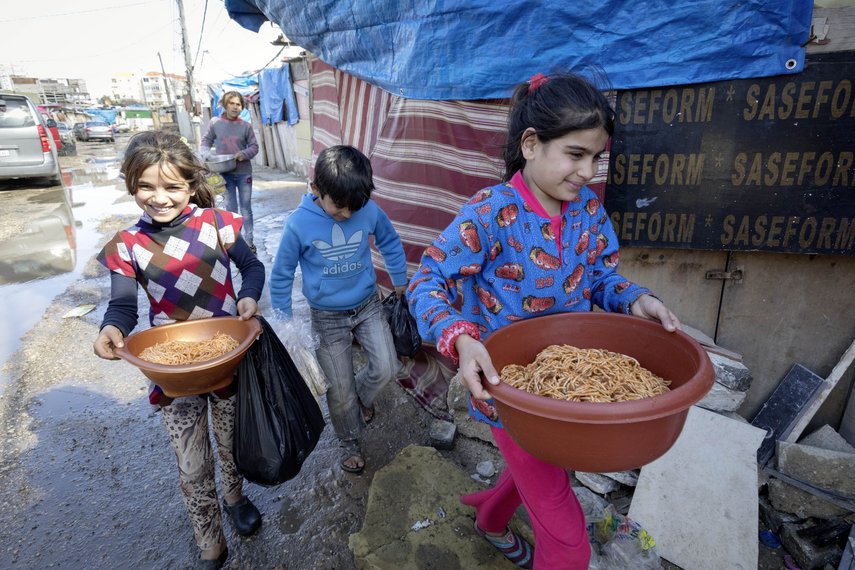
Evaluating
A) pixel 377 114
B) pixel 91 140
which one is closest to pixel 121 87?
pixel 91 140

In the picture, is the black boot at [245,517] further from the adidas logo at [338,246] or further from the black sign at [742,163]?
the black sign at [742,163]

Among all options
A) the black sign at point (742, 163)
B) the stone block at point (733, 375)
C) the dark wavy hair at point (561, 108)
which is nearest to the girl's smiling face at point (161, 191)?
the dark wavy hair at point (561, 108)

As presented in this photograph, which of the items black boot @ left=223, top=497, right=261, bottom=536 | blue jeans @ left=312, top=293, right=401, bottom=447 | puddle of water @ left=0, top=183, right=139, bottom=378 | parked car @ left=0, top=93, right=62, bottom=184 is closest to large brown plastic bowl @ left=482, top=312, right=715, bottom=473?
blue jeans @ left=312, top=293, right=401, bottom=447

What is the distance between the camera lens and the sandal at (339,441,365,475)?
2854mm

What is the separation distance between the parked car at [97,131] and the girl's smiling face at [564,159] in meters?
37.0

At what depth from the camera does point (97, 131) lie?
30.4 metres

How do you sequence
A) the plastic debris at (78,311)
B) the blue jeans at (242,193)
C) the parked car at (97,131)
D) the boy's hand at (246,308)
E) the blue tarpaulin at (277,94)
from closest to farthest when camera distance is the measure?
the boy's hand at (246,308)
the plastic debris at (78,311)
the blue jeans at (242,193)
the blue tarpaulin at (277,94)
the parked car at (97,131)

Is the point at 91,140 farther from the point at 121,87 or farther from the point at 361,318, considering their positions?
the point at 121,87

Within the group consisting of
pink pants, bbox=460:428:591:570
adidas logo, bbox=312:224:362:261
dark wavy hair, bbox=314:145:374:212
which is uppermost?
dark wavy hair, bbox=314:145:374:212

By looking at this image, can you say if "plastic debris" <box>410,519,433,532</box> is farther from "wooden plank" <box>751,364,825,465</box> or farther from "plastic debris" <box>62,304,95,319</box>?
"plastic debris" <box>62,304,95,319</box>

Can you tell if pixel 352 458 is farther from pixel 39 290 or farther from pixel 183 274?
pixel 39 290

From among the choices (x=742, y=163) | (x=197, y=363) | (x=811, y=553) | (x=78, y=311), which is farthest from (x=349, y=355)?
(x=78, y=311)

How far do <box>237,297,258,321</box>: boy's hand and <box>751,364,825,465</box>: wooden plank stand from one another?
2.72 m

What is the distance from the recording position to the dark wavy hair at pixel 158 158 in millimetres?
1899
